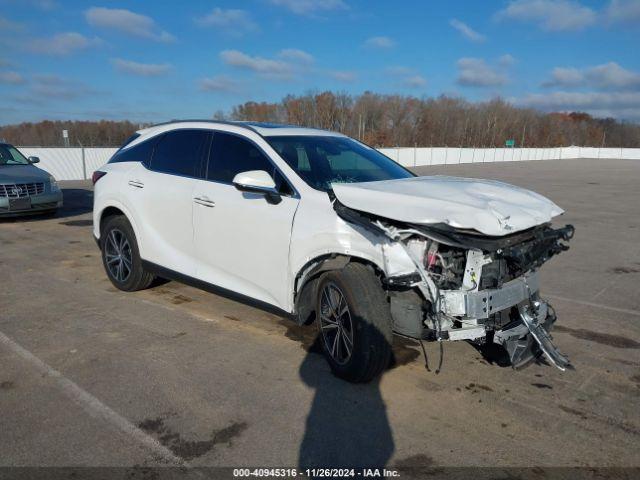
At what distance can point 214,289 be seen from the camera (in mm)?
4953

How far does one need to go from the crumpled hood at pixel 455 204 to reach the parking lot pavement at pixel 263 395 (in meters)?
1.28

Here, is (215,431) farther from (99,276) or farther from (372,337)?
(99,276)

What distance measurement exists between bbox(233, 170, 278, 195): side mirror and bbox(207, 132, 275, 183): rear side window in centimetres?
30

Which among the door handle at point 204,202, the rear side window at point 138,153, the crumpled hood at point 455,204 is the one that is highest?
the rear side window at point 138,153

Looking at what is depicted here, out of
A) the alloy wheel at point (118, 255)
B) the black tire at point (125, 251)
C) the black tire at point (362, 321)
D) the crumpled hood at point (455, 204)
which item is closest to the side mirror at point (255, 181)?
the crumpled hood at point (455, 204)

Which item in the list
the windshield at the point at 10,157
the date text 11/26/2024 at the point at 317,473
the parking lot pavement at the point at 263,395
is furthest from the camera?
the windshield at the point at 10,157

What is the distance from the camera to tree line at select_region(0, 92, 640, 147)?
277 feet

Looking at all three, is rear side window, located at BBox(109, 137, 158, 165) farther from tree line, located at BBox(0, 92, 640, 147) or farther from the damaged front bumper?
tree line, located at BBox(0, 92, 640, 147)

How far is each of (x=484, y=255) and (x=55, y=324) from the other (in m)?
4.03

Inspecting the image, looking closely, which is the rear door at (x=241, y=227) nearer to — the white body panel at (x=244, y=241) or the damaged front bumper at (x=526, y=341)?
the white body panel at (x=244, y=241)

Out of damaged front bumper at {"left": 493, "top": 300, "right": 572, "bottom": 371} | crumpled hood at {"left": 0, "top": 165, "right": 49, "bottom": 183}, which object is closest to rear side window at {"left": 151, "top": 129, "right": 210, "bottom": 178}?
damaged front bumper at {"left": 493, "top": 300, "right": 572, "bottom": 371}

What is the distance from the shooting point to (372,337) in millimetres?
3676

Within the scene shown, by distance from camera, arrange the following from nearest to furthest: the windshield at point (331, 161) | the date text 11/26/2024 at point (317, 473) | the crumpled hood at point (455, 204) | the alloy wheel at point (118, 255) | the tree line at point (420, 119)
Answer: the date text 11/26/2024 at point (317, 473) < the crumpled hood at point (455, 204) < the windshield at point (331, 161) < the alloy wheel at point (118, 255) < the tree line at point (420, 119)

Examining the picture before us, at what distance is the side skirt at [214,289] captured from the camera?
4469 mm
